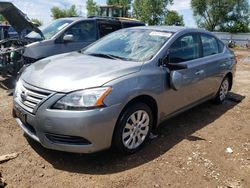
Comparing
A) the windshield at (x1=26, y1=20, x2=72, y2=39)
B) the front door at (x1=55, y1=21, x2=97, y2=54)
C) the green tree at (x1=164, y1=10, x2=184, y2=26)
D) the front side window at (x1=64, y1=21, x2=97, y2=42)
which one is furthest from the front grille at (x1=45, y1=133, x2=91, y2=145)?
the green tree at (x1=164, y1=10, x2=184, y2=26)

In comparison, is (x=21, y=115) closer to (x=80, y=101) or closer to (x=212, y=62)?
(x=80, y=101)

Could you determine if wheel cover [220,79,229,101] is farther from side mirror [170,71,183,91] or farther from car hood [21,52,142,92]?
car hood [21,52,142,92]

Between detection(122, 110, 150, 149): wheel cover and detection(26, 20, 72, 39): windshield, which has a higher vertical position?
detection(26, 20, 72, 39): windshield

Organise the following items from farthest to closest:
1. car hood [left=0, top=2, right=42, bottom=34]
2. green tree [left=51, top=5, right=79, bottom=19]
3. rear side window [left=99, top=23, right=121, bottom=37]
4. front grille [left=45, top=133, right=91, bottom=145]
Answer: green tree [left=51, top=5, right=79, bottom=19]
rear side window [left=99, top=23, right=121, bottom=37]
car hood [left=0, top=2, right=42, bottom=34]
front grille [left=45, top=133, right=91, bottom=145]

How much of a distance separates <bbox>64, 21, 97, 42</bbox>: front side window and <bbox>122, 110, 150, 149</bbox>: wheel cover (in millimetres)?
4514

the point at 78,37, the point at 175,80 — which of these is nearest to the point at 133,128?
the point at 175,80

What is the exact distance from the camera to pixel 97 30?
8734 mm

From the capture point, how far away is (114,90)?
3660mm

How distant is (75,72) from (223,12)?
189 ft

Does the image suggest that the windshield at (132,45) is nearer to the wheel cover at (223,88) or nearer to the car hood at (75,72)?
the car hood at (75,72)

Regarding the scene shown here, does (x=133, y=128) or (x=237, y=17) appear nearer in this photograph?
(x=133, y=128)

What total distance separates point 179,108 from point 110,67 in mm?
1463

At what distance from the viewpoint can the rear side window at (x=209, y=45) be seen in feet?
18.7

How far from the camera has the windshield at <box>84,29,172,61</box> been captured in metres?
4.51
